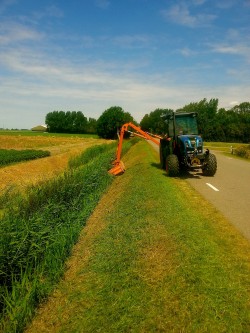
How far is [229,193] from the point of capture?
10.6m

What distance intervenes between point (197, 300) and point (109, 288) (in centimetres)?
155

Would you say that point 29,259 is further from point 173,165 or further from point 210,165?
point 210,165

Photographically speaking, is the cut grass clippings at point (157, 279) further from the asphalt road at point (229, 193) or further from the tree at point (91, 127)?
the tree at point (91, 127)

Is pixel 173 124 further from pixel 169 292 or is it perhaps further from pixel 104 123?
pixel 104 123

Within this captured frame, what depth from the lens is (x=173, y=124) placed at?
14594 millimetres

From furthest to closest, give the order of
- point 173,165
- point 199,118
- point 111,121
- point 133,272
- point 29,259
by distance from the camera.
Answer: point 111,121 → point 199,118 → point 173,165 → point 29,259 → point 133,272

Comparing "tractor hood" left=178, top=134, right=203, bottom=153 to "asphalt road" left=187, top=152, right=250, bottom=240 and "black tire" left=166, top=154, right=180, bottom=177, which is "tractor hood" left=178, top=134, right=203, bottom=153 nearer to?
"black tire" left=166, top=154, right=180, bottom=177

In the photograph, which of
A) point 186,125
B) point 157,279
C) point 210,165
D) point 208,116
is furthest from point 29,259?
point 208,116

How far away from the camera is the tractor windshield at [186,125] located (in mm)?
14672

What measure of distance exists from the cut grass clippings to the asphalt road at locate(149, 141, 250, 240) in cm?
40

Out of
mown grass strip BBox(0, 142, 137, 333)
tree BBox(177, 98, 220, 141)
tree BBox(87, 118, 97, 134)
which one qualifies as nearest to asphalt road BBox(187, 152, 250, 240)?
mown grass strip BBox(0, 142, 137, 333)

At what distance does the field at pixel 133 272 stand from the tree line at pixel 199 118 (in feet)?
29.1

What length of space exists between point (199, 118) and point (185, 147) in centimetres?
2265

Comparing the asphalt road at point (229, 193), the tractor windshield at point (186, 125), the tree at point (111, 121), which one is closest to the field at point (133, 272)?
the asphalt road at point (229, 193)
